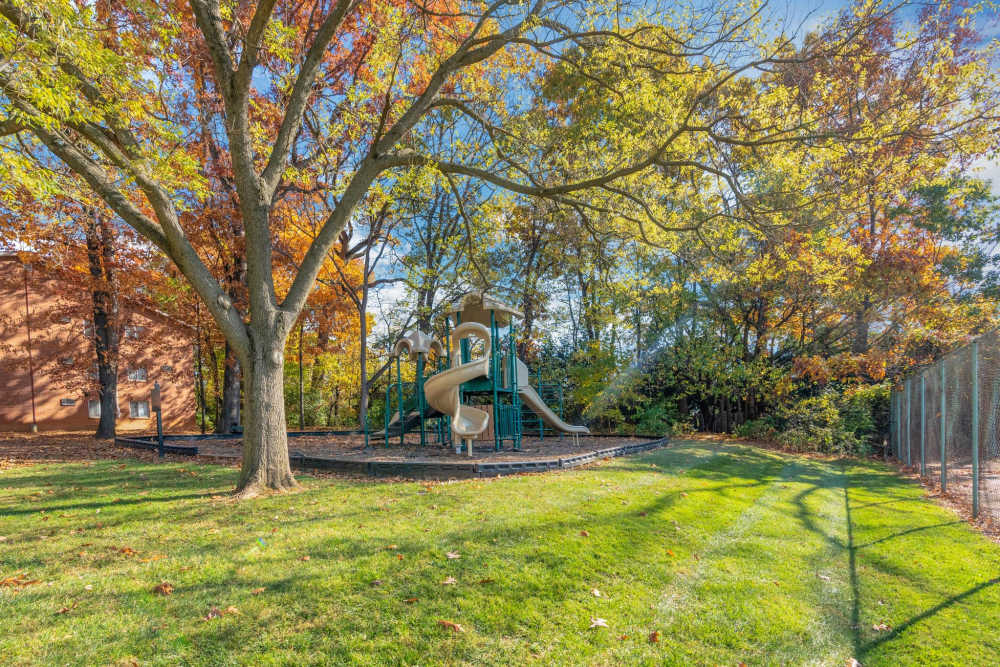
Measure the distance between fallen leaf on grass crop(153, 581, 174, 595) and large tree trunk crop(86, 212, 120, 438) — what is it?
15.6m

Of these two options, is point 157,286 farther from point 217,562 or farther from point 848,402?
point 848,402

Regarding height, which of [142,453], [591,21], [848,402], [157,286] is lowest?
[142,453]

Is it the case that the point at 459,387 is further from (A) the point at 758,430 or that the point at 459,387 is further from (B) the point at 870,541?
(A) the point at 758,430

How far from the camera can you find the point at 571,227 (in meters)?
17.9

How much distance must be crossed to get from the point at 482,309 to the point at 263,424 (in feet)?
23.7

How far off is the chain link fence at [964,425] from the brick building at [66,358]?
2066 cm

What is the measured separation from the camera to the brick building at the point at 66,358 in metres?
16.6

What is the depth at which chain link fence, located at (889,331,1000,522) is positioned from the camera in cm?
580

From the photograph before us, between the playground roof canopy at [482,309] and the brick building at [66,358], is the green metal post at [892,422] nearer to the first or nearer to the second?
the playground roof canopy at [482,309]

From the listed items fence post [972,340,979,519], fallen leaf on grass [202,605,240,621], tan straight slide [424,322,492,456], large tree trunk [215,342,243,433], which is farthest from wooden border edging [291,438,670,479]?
large tree trunk [215,342,243,433]

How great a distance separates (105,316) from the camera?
15680 millimetres

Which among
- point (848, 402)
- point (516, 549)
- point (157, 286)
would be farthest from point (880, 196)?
point (157, 286)

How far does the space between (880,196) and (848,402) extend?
20.3 ft

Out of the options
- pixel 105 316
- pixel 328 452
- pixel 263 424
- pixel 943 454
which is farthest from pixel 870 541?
pixel 105 316
